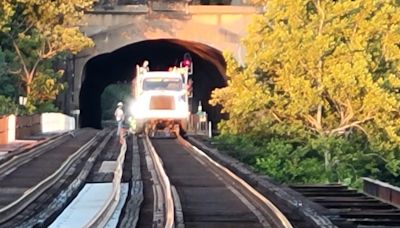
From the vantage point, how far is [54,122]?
48.4 m

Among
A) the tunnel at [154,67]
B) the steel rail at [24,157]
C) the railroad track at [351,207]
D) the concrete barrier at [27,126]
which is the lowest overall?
the railroad track at [351,207]

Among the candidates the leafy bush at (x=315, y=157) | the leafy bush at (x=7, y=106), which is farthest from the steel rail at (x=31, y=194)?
the leafy bush at (x=7, y=106)

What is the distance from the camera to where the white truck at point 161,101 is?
1646 inches

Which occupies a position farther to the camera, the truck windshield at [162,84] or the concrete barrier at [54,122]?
the concrete barrier at [54,122]

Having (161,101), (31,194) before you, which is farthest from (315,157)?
(31,194)

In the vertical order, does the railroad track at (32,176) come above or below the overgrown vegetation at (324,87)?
below

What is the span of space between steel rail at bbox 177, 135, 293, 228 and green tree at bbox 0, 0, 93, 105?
2437cm

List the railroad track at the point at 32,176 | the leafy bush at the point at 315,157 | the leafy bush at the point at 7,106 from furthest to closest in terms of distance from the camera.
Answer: the leafy bush at the point at 7,106 < the leafy bush at the point at 315,157 < the railroad track at the point at 32,176

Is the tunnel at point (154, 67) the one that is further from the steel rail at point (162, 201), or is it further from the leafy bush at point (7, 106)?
the steel rail at point (162, 201)

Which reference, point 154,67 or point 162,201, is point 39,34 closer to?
point 154,67

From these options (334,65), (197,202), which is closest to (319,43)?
(334,65)

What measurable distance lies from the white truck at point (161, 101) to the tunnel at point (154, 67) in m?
15.9

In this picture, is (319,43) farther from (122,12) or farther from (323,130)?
(122,12)

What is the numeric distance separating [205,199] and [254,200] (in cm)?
98
